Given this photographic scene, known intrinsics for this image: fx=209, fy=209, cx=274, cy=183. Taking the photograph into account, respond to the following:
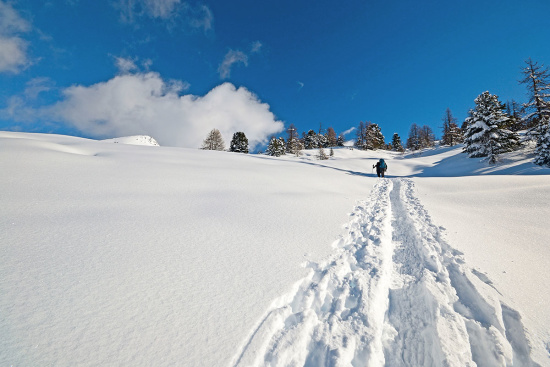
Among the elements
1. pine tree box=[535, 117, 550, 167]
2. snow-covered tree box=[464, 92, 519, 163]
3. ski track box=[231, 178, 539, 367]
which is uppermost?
snow-covered tree box=[464, 92, 519, 163]

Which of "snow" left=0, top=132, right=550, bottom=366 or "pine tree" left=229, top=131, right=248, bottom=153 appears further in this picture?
"pine tree" left=229, top=131, right=248, bottom=153

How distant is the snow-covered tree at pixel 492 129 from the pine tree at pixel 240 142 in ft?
117

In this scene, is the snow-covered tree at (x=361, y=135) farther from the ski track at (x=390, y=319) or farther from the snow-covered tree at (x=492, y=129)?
the ski track at (x=390, y=319)

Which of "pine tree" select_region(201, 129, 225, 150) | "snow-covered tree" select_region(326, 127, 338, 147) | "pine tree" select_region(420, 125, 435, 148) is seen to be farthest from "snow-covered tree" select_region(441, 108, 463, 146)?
"pine tree" select_region(201, 129, 225, 150)

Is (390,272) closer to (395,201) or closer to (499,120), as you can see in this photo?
(395,201)

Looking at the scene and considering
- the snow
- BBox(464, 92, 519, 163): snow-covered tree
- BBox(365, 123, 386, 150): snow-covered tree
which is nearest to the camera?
the snow

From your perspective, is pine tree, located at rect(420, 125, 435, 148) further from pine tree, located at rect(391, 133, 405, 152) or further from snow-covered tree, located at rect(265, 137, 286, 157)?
snow-covered tree, located at rect(265, 137, 286, 157)

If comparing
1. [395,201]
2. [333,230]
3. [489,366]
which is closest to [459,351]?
[489,366]

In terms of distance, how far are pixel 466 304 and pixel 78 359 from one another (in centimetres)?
382

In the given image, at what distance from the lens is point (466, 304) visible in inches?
97.7

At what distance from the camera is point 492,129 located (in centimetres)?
1942

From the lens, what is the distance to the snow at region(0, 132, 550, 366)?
5.81 feet

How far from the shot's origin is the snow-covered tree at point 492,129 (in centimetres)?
1884

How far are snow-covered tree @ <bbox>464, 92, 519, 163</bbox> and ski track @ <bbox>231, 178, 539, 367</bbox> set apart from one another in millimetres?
22962
